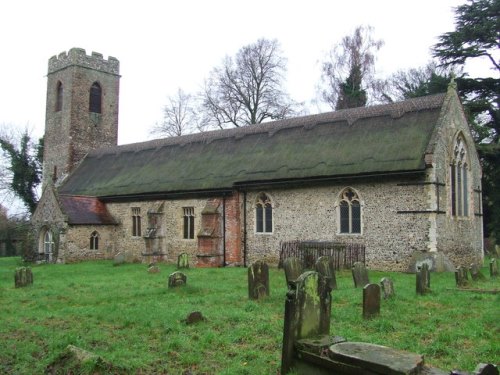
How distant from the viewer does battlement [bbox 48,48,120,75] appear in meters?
34.2

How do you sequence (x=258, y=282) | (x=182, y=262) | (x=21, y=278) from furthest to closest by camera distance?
(x=182, y=262) < (x=21, y=278) < (x=258, y=282)

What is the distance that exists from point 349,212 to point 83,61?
2389cm

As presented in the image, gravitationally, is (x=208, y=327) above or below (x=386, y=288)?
below

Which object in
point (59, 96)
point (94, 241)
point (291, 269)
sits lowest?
point (291, 269)

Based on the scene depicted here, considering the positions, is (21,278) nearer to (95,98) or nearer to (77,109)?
(77,109)

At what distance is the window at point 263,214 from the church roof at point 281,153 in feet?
2.94

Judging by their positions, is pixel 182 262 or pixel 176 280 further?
pixel 182 262

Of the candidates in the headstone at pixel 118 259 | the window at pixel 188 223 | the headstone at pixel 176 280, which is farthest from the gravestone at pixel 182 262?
the headstone at pixel 176 280

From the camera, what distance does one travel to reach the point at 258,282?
11297 mm

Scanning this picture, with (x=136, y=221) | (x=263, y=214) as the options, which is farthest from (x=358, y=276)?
(x=136, y=221)

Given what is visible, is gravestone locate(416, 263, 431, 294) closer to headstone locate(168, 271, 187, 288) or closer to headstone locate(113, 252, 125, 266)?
headstone locate(168, 271, 187, 288)

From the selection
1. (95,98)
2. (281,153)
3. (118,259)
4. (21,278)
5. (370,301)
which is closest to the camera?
(370,301)

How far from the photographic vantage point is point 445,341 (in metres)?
7.35

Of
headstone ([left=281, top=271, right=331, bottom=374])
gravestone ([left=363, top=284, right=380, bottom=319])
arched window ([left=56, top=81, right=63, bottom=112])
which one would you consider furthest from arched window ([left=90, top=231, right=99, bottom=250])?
headstone ([left=281, top=271, right=331, bottom=374])
